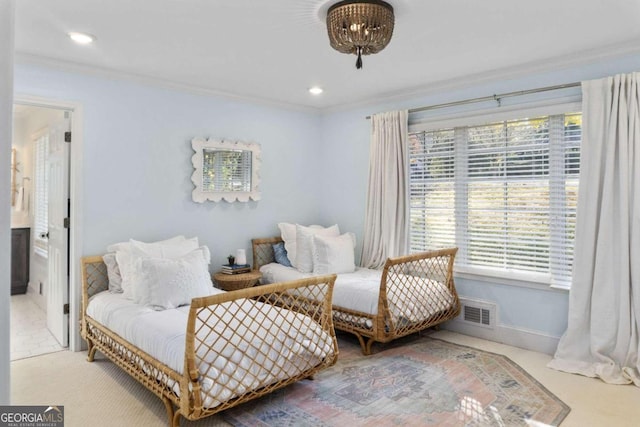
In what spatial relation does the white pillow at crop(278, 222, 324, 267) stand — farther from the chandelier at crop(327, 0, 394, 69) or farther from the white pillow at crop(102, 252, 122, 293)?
the chandelier at crop(327, 0, 394, 69)

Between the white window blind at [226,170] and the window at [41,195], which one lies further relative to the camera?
the window at [41,195]

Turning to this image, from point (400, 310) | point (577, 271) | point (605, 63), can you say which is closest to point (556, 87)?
point (605, 63)

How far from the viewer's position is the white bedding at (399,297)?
342 centimetres

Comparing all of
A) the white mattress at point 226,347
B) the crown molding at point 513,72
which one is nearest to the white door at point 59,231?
the white mattress at point 226,347

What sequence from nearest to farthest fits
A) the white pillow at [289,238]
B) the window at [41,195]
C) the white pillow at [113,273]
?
the white pillow at [113,273] → the white pillow at [289,238] → the window at [41,195]

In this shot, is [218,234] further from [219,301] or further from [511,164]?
[511,164]

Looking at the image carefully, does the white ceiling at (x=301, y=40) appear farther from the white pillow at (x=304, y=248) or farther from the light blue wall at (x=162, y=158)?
the white pillow at (x=304, y=248)

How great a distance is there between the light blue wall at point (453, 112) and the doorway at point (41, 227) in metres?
2.78

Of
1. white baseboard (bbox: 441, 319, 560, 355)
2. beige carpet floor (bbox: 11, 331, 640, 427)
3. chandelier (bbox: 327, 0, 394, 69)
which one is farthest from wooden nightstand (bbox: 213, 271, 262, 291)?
chandelier (bbox: 327, 0, 394, 69)

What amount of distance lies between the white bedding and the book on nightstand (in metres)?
0.97

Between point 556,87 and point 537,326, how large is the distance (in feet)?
6.38

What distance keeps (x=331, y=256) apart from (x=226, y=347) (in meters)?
2.00

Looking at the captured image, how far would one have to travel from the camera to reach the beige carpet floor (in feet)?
7.99

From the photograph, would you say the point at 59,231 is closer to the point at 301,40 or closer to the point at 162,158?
the point at 162,158
